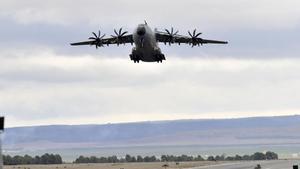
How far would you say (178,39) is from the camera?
97438mm

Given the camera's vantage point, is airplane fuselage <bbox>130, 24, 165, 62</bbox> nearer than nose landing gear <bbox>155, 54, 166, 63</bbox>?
Yes

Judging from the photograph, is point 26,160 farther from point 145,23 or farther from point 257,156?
point 145,23

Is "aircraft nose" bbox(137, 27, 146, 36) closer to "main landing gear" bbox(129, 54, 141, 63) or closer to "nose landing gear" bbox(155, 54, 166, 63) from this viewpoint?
"main landing gear" bbox(129, 54, 141, 63)

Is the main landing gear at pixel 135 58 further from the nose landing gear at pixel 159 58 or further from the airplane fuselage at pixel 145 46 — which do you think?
the nose landing gear at pixel 159 58

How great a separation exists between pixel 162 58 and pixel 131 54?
316 cm

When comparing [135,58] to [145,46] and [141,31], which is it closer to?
[145,46]

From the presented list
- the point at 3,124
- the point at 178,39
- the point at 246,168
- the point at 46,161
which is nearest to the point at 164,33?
the point at 178,39

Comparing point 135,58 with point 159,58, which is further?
point 159,58

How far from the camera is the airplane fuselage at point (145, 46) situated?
8669 centimetres

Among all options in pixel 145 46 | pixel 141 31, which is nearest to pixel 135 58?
pixel 145 46

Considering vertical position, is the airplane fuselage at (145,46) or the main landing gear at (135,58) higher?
the airplane fuselage at (145,46)

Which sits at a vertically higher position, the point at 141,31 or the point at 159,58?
the point at 141,31

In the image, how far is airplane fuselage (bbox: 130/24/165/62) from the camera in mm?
86688

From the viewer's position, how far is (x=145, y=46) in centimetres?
8694
